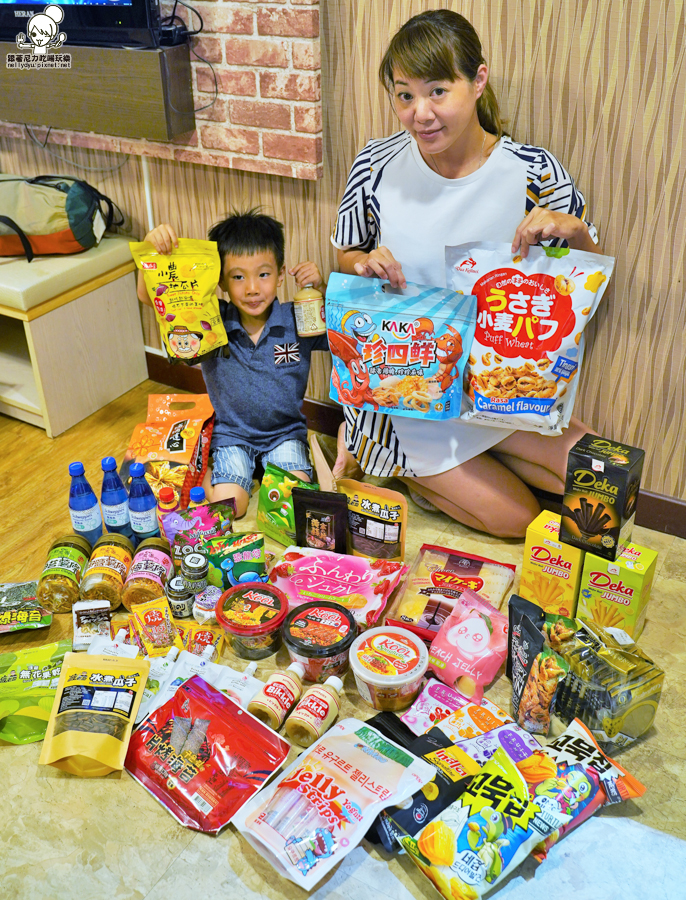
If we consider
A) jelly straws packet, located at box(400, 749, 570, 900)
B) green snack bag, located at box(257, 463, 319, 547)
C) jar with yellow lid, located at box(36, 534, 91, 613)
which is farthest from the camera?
green snack bag, located at box(257, 463, 319, 547)

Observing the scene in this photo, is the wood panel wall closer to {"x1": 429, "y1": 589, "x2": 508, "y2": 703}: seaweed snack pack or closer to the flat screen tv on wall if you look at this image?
the flat screen tv on wall

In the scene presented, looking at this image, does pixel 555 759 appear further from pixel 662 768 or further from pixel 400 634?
pixel 400 634

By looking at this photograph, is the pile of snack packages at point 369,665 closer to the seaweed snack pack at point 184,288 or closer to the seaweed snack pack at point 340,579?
the seaweed snack pack at point 340,579

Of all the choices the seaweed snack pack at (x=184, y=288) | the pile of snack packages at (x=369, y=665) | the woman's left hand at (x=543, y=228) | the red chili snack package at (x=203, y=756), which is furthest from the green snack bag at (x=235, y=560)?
the woman's left hand at (x=543, y=228)

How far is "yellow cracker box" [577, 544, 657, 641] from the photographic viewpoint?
161 cm

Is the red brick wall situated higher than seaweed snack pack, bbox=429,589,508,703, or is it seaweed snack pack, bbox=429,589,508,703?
the red brick wall

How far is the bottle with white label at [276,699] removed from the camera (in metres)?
1.52

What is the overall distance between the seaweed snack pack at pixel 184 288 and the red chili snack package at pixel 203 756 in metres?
0.95

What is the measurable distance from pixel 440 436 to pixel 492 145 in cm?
69

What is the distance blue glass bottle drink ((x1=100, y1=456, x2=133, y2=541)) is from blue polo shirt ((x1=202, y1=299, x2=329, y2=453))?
42 cm

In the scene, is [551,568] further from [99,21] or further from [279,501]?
[99,21]

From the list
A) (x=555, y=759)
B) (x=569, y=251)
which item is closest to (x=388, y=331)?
(x=569, y=251)

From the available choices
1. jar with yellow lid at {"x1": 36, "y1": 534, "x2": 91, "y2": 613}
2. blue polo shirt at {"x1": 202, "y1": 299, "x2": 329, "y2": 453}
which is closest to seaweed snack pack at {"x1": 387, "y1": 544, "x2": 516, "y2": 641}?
blue polo shirt at {"x1": 202, "y1": 299, "x2": 329, "y2": 453}

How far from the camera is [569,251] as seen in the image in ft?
5.66
